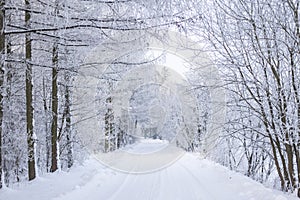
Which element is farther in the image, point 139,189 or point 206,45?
point 139,189

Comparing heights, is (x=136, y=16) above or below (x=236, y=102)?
above

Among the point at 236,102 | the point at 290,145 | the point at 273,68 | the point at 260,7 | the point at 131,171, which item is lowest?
the point at 131,171

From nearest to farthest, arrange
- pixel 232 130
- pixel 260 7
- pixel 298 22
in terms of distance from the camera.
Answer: pixel 298 22 < pixel 260 7 < pixel 232 130

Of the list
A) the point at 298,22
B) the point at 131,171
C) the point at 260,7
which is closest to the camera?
the point at 298,22

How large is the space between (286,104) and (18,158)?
30.8 ft

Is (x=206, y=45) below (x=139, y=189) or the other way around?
the other way around

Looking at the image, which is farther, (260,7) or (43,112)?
(43,112)

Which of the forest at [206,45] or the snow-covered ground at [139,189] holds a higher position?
the forest at [206,45]

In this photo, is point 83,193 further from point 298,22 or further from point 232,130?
point 298,22

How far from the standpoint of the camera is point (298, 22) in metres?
5.59

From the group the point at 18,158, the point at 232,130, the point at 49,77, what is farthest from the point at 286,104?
the point at 18,158

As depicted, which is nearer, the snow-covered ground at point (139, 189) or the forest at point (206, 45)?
the forest at point (206, 45)

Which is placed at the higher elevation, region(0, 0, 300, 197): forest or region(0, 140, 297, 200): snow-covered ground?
region(0, 0, 300, 197): forest

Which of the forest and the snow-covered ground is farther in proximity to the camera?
the snow-covered ground
